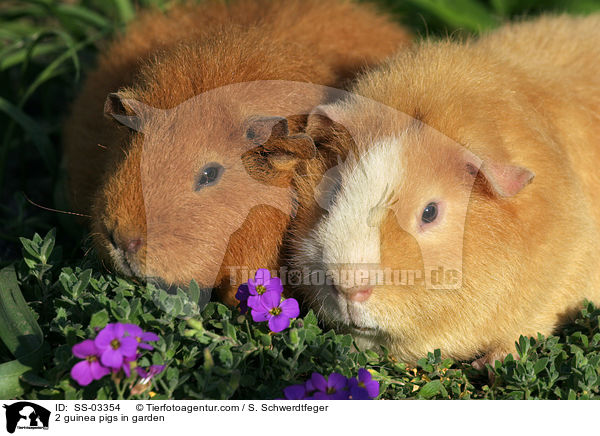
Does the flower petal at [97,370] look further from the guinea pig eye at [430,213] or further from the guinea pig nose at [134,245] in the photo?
the guinea pig eye at [430,213]

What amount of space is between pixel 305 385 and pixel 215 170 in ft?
4.24

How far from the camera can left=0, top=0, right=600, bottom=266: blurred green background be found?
582cm

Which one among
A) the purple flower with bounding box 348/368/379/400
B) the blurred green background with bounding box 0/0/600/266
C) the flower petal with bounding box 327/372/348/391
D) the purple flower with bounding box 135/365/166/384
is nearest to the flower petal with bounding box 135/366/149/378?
the purple flower with bounding box 135/365/166/384

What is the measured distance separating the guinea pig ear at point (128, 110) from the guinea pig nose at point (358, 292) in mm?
1499

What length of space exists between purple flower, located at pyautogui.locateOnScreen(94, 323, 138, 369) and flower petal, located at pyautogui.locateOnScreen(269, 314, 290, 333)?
28.1 inches

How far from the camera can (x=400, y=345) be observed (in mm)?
3834

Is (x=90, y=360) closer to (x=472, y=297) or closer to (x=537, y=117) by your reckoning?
(x=472, y=297)

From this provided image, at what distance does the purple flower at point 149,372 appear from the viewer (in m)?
3.25

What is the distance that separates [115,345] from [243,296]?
81cm

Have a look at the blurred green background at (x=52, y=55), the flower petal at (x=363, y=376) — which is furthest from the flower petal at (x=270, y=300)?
the blurred green background at (x=52, y=55)

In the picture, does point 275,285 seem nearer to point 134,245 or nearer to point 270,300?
point 270,300

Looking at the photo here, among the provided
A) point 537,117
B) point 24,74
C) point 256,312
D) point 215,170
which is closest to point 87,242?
point 215,170

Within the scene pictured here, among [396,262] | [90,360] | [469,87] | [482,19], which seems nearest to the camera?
[90,360]
